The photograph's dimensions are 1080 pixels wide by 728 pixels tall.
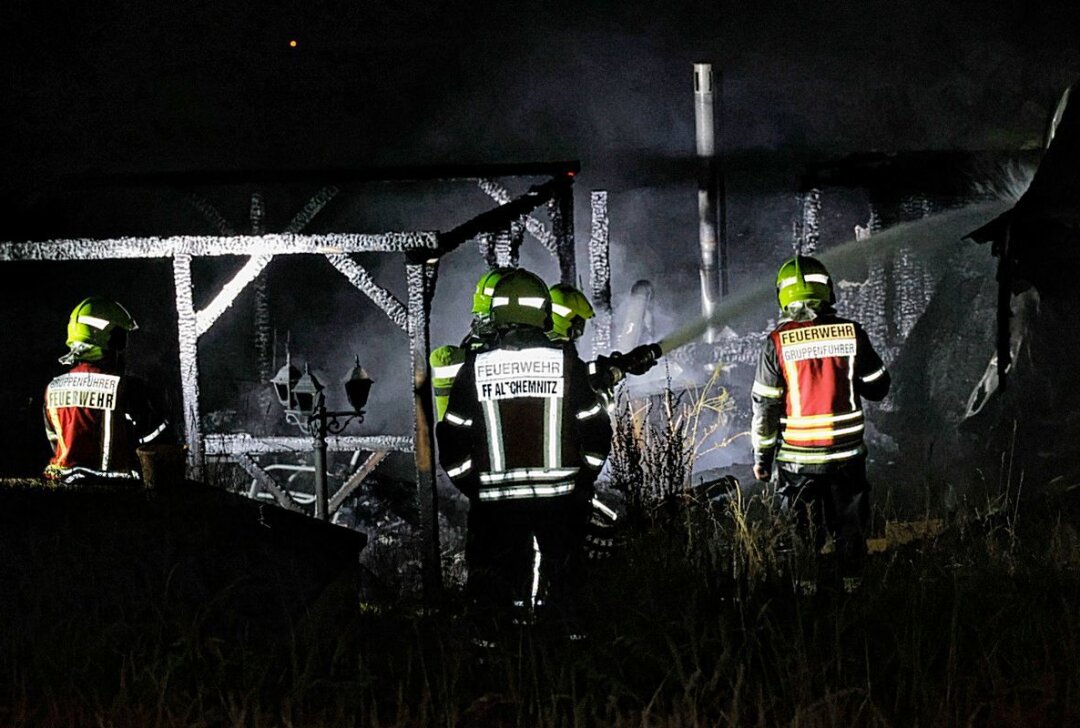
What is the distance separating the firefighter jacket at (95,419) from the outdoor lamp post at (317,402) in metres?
1.86

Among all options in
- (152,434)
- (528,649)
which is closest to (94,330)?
(152,434)

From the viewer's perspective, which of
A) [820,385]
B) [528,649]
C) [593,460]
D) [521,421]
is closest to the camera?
[528,649]

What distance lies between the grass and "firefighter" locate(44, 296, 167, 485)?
1.51 meters

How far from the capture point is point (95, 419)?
23.2ft

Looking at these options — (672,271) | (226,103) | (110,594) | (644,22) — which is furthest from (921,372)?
(110,594)

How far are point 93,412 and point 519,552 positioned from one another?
126 inches

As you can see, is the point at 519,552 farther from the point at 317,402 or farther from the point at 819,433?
the point at 317,402

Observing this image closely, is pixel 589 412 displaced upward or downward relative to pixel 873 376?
downward

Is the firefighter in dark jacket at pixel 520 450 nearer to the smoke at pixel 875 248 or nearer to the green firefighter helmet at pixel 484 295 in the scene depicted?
the green firefighter helmet at pixel 484 295

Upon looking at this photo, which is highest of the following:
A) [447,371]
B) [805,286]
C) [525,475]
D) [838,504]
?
[805,286]

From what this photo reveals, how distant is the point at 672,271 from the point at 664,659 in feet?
39.4

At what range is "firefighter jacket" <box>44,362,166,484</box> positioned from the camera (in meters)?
7.04

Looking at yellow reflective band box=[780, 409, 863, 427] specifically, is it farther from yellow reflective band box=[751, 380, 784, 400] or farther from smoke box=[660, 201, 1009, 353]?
smoke box=[660, 201, 1009, 353]

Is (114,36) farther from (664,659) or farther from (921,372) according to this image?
(664,659)
